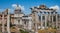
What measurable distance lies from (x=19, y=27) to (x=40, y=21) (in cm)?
43

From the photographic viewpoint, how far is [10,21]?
299cm

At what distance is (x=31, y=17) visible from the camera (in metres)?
3.03

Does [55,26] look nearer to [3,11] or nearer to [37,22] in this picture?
[37,22]

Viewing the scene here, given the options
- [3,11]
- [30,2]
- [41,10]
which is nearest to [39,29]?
[41,10]

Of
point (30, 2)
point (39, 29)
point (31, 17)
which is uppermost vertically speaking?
point (30, 2)

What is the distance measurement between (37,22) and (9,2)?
26.6 inches

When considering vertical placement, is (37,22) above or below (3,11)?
below

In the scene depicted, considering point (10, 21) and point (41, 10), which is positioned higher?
point (41, 10)

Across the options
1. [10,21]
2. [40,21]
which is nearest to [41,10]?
[40,21]

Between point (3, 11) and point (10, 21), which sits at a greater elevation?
point (3, 11)

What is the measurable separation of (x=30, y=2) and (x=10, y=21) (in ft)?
1.78

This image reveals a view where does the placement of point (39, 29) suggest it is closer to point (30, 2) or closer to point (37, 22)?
point (37, 22)

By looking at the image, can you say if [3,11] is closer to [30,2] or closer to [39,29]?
[30,2]

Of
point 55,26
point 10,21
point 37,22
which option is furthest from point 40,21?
point 10,21
